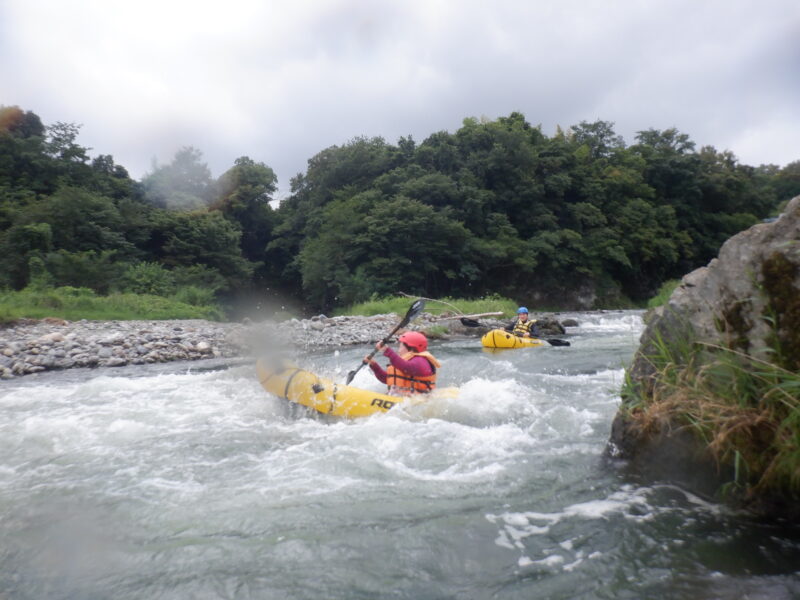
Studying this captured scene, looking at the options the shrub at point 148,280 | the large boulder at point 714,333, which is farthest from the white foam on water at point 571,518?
the shrub at point 148,280

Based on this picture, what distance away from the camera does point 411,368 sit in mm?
5621

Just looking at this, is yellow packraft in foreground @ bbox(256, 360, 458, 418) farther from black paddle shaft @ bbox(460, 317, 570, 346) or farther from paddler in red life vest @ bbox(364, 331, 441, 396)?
black paddle shaft @ bbox(460, 317, 570, 346)

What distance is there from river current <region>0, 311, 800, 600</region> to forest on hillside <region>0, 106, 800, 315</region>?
15.9 m

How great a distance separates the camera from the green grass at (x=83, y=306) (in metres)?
14.5

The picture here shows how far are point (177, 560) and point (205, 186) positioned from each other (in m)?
36.9

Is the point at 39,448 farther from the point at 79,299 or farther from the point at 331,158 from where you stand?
the point at 331,158

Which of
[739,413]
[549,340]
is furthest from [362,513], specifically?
[549,340]

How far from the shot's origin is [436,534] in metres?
2.80

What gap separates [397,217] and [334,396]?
2050 cm

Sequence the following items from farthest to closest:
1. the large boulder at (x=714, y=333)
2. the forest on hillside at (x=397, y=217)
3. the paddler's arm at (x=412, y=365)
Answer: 1. the forest on hillside at (x=397, y=217)
2. the paddler's arm at (x=412, y=365)
3. the large boulder at (x=714, y=333)

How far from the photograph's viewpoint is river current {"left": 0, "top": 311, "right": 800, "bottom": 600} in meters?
2.36

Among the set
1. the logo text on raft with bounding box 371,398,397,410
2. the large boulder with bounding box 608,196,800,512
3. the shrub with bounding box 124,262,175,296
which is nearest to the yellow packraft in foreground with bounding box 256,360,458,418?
the logo text on raft with bounding box 371,398,397,410

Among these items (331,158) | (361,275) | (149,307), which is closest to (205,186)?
(331,158)

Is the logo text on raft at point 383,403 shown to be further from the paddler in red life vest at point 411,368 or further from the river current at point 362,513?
the paddler in red life vest at point 411,368
